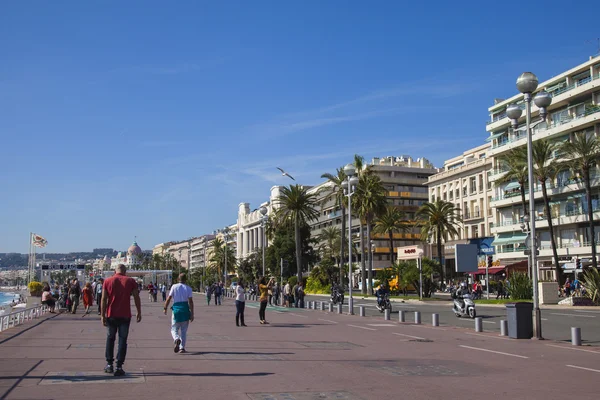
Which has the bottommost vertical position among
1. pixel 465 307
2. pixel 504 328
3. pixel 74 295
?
pixel 504 328

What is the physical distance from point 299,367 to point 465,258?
34.1m

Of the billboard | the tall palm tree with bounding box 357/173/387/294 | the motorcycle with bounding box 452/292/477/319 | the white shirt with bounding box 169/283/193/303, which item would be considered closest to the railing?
the white shirt with bounding box 169/283/193/303

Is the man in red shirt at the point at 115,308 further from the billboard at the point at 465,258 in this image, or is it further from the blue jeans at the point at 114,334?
the billboard at the point at 465,258

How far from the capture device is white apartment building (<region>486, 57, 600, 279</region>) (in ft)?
189

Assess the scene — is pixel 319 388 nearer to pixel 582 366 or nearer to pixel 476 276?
pixel 582 366

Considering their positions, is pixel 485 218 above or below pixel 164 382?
above

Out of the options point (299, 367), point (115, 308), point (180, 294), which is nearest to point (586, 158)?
point (180, 294)

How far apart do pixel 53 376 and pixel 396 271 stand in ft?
156

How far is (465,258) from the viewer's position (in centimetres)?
4331

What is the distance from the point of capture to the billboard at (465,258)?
43.2 meters

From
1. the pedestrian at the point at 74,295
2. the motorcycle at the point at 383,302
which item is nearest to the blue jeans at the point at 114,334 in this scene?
the motorcycle at the point at 383,302

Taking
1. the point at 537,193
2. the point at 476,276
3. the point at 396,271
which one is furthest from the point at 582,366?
the point at 476,276

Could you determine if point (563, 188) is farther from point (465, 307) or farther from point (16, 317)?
point (16, 317)

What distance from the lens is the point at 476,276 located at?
7238 centimetres
